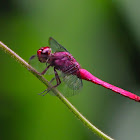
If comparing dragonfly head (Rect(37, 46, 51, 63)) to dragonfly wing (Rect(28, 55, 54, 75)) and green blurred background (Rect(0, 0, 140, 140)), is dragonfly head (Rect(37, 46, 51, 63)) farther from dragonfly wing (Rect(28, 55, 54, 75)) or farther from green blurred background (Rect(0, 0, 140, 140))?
green blurred background (Rect(0, 0, 140, 140))

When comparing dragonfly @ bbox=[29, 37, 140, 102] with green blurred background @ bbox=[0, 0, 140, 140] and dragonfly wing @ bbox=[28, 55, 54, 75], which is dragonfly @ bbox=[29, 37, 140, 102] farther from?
green blurred background @ bbox=[0, 0, 140, 140]

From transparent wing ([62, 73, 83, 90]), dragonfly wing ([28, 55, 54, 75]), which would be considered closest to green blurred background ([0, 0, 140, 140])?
transparent wing ([62, 73, 83, 90])

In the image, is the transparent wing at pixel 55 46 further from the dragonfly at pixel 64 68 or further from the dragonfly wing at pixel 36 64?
the dragonfly wing at pixel 36 64

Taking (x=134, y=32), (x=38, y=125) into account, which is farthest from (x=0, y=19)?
(x=134, y=32)

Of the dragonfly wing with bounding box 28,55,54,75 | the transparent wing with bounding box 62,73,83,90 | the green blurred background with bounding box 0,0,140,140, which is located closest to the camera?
the dragonfly wing with bounding box 28,55,54,75

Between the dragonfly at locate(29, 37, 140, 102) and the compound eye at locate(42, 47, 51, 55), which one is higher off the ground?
the compound eye at locate(42, 47, 51, 55)

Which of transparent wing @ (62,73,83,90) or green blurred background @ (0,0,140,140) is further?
green blurred background @ (0,0,140,140)

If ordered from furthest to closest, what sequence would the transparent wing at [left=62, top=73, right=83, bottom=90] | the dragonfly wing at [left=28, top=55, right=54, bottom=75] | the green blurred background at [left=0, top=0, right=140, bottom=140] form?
1. the green blurred background at [left=0, top=0, right=140, bottom=140]
2. the transparent wing at [left=62, top=73, right=83, bottom=90]
3. the dragonfly wing at [left=28, top=55, right=54, bottom=75]
